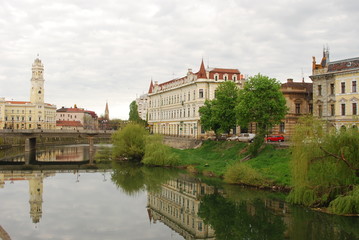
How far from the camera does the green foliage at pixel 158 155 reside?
2031 inches

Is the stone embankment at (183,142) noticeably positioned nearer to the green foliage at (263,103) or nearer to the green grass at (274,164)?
the green foliage at (263,103)

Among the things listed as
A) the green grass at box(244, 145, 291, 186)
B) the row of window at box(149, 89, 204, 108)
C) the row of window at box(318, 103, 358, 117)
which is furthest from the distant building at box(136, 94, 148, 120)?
the green grass at box(244, 145, 291, 186)

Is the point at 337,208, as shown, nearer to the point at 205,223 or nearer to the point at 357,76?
the point at 205,223

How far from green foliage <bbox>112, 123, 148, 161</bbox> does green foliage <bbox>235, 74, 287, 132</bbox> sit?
Result: 1967 centimetres

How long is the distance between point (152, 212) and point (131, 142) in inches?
1231

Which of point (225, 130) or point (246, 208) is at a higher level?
point (225, 130)

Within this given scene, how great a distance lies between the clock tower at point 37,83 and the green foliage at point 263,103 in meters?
112

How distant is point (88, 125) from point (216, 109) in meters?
149

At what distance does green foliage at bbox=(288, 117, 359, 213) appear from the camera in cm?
2530

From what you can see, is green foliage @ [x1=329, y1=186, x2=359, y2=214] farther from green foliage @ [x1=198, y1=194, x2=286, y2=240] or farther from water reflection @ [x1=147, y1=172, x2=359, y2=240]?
green foliage @ [x1=198, y1=194, x2=286, y2=240]

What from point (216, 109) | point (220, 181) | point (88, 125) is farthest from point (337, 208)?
point (88, 125)

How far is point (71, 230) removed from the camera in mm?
24000

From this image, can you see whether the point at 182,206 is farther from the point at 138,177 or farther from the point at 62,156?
the point at 62,156

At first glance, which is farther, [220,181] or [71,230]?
[220,181]
